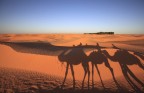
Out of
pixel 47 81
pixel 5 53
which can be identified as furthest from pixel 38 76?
pixel 5 53

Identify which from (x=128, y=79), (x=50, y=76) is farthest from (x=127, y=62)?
(x=50, y=76)

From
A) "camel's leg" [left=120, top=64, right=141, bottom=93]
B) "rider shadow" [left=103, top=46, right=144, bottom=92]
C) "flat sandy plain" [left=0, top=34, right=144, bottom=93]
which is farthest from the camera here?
"rider shadow" [left=103, top=46, right=144, bottom=92]

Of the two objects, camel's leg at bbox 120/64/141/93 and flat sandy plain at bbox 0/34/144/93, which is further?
camel's leg at bbox 120/64/141/93

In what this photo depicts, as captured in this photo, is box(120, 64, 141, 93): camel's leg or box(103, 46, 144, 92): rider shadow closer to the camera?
box(120, 64, 141, 93): camel's leg

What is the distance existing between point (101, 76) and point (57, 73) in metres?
2.76

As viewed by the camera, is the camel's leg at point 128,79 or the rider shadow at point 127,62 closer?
the camel's leg at point 128,79

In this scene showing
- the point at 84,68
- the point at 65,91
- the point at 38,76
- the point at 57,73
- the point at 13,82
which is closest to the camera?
the point at 65,91

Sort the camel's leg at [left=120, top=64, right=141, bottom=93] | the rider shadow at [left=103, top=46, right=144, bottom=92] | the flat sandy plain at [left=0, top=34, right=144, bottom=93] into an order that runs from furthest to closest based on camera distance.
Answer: the rider shadow at [left=103, top=46, right=144, bottom=92] < the camel's leg at [left=120, top=64, right=141, bottom=93] < the flat sandy plain at [left=0, top=34, right=144, bottom=93]

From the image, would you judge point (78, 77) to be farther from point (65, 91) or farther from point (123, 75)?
point (123, 75)

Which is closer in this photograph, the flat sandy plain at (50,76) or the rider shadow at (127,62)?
the flat sandy plain at (50,76)

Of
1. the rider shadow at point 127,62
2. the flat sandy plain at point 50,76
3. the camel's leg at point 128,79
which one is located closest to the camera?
the flat sandy plain at point 50,76

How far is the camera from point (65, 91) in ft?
21.4

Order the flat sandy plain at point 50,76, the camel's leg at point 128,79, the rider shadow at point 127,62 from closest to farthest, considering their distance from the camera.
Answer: the flat sandy plain at point 50,76
the camel's leg at point 128,79
the rider shadow at point 127,62

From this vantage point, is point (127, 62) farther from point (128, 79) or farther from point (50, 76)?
point (50, 76)
